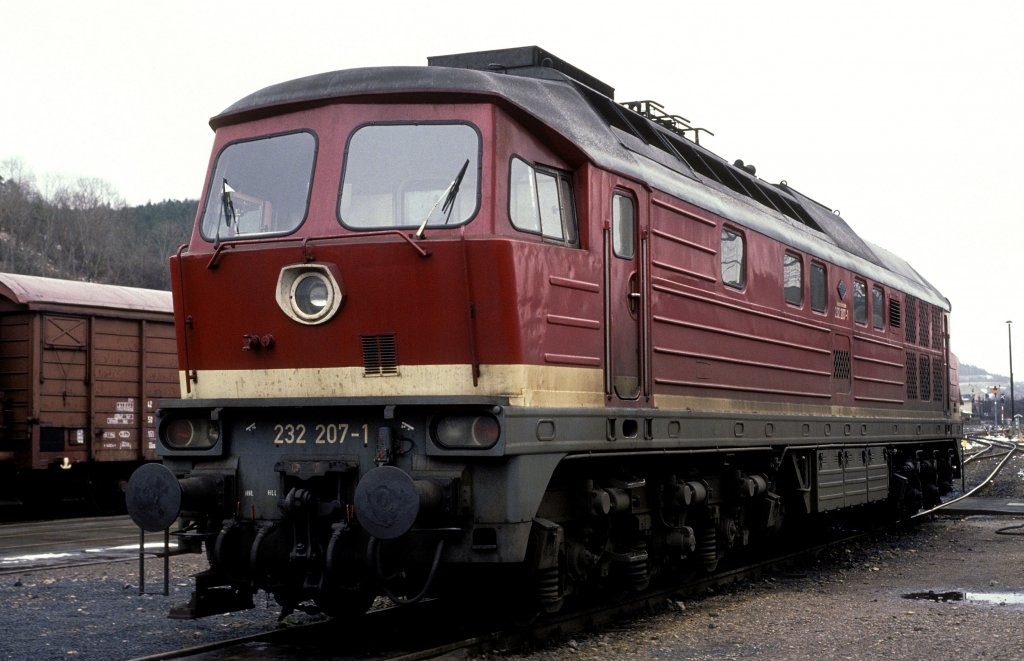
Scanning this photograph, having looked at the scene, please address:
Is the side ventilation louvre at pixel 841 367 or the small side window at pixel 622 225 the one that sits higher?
the small side window at pixel 622 225

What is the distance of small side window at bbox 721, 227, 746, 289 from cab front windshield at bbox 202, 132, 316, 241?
416 centimetres

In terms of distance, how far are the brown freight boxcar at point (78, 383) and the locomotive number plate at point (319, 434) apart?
11.8 metres

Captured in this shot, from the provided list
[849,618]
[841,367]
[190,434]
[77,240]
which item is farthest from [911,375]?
[77,240]

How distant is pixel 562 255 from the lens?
25.7 feet

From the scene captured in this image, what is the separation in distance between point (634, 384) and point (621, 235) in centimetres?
108

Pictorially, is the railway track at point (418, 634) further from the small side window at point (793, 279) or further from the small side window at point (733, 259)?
the small side window at point (793, 279)

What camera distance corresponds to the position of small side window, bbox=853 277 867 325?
14383 millimetres

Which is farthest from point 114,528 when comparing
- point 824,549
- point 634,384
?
point 634,384

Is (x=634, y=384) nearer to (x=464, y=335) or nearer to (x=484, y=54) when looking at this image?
(x=464, y=335)

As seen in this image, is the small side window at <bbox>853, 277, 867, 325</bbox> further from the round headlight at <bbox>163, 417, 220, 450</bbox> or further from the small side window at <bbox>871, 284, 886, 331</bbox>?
the round headlight at <bbox>163, 417, 220, 450</bbox>

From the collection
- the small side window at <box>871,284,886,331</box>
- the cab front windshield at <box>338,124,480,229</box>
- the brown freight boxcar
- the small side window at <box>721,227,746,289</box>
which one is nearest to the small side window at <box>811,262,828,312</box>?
the small side window at <box>871,284,886,331</box>

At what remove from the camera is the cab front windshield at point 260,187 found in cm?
784

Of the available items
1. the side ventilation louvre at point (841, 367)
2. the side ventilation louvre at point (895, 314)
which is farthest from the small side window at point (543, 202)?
the side ventilation louvre at point (895, 314)

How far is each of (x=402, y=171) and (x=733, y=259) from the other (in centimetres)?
407
